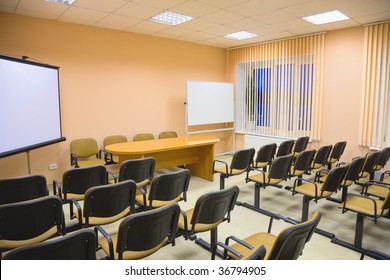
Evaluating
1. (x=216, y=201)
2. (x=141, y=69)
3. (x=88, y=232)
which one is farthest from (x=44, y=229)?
(x=141, y=69)

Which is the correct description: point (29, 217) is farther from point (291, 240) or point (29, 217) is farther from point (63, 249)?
point (291, 240)

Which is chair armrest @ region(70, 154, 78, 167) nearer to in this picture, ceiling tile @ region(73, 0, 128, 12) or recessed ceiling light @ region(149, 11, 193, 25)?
ceiling tile @ region(73, 0, 128, 12)

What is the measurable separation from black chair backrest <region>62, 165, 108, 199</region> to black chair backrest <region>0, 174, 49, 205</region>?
21 centimetres

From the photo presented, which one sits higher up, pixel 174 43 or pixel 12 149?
pixel 174 43

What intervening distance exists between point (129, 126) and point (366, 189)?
4.60 metres

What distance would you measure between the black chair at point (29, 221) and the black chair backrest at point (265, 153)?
3244 mm

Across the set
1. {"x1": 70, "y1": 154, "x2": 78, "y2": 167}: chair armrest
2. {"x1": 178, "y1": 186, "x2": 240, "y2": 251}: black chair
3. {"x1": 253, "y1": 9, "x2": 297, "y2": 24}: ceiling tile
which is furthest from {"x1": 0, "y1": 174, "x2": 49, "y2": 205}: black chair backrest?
{"x1": 253, "y1": 9, "x2": 297, "y2": 24}: ceiling tile

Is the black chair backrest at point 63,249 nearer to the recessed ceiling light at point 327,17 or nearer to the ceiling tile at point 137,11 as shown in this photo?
the ceiling tile at point 137,11

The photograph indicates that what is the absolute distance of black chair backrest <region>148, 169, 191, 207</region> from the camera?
2637mm

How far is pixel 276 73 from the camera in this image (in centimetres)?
664

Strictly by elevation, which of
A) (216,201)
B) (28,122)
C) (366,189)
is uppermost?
(28,122)

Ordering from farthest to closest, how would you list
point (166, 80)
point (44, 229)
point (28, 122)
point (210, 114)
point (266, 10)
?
point (210, 114) → point (166, 80) → point (266, 10) → point (28, 122) → point (44, 229)

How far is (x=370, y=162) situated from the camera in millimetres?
3891

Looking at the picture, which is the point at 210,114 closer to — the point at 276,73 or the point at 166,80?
the point at 166,80
